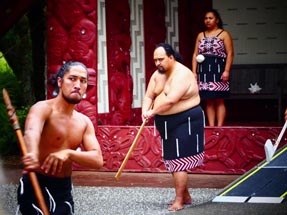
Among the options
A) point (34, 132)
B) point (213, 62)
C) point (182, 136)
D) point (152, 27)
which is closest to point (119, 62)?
point (152, 27)

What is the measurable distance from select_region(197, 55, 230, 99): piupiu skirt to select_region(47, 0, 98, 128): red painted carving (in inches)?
54.2

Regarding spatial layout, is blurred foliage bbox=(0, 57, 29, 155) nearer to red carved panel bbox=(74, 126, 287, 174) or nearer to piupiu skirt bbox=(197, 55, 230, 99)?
red carved panel bbox=(74, 126, 287, 174)

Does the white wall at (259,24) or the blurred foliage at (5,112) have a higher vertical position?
the white wall at (259,24)

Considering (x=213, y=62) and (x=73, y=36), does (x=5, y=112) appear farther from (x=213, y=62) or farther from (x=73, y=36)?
(x=213, y=62)

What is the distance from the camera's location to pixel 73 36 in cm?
995

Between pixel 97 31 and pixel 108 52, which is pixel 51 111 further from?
pixel 108 52

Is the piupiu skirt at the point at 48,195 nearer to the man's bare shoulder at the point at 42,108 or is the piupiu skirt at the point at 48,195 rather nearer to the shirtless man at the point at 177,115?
the man's bare shoulder at the point at 42,108

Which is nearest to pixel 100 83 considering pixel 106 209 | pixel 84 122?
pixel 106 209

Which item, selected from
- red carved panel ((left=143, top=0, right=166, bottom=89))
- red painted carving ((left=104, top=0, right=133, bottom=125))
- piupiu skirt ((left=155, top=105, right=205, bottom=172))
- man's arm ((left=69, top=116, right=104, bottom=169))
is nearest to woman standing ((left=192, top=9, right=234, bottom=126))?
red painted carving ((left=104, top=0, right=133, bottom=125))

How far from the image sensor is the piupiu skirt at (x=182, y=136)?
24.7ft

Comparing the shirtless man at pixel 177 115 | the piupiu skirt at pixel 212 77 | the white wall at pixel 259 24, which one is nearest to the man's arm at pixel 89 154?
the shirtless man at pixel 177 115

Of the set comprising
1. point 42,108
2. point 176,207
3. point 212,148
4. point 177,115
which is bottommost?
point 176,207

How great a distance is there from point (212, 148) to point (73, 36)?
213 centimetres

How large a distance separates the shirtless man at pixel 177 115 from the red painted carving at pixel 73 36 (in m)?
2.46
